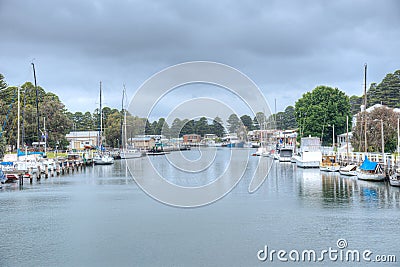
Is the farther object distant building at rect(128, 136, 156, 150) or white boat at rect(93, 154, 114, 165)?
distant building at rect(128, 136, 156, 150)

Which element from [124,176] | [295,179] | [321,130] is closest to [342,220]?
[295,179]

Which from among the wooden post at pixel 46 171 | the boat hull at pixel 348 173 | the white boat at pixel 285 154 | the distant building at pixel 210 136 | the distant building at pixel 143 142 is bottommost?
the boat hull at pixel 348 173

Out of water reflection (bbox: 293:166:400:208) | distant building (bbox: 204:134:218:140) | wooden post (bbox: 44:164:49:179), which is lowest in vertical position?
water reflection (bbox: 293:166:400:208)

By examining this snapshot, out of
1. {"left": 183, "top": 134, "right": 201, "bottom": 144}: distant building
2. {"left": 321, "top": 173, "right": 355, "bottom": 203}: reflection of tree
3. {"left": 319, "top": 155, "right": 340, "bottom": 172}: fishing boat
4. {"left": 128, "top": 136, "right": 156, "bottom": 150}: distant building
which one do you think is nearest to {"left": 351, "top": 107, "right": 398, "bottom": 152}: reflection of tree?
{"left": 319, "top": 155, "right": 340, "bottom": 172}: fishing boat

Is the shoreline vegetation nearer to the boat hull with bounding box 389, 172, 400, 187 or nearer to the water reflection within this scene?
the water reflection

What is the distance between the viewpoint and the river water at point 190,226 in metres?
20.9

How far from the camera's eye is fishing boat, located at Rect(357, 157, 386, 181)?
1690 inches

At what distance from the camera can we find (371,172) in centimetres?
4394

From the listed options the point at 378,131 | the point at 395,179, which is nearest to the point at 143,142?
the point at 378,131

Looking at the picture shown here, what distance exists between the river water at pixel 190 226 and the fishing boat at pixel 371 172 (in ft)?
4.24

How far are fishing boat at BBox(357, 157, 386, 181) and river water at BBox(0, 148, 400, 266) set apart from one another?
4.24ft

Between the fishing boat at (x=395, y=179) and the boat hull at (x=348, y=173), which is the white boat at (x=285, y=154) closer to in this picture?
the boat hull at (x=348, y=173)

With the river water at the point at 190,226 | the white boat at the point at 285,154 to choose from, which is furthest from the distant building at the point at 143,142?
the river water at the point at 190,226

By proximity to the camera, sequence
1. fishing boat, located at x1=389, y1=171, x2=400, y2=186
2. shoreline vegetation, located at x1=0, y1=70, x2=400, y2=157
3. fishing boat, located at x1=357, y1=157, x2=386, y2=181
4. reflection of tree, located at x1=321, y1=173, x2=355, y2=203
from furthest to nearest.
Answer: shoreline vegetation, located at x1=0, y1=70, x2=400, y2=157, fishing boat, located at x1=357, y1=157, x2=386, y2=181, fishing boat, located at x1=389, y1=171, x2=400, y2=186, reflection of tree, located at x1=321, y1=173, x2=355, y2=203
